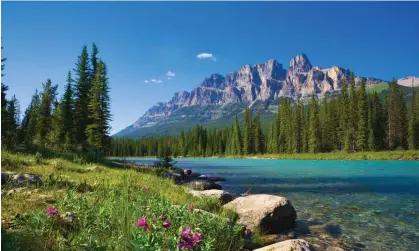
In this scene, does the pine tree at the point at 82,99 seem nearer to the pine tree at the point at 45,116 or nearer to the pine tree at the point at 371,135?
the pine tree at the point at 45,116

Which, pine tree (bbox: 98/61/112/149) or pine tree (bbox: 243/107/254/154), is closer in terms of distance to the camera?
pine tree (bbox: 98/61/112/149)

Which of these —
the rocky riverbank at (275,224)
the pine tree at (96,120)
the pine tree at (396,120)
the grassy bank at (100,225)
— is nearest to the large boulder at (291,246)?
the grassy bank at (100,225)

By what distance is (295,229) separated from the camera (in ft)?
38.2

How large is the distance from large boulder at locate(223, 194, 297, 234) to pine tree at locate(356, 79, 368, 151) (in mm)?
82200

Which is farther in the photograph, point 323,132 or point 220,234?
point 323,132

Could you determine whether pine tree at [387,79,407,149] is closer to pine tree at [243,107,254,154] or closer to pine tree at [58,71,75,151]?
pine tree at [243,107,254,154]

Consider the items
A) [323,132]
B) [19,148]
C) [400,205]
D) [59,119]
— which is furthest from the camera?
Result: [323,132]

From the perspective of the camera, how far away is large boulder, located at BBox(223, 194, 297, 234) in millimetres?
10891

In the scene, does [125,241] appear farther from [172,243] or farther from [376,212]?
[376,212]

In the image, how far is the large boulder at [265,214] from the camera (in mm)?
10891

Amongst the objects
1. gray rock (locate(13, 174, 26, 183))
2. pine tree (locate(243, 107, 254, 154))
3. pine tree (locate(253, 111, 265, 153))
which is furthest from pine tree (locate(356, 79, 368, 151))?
gray rock (locate(13, 174, 26, 183))

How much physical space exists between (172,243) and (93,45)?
58546 mm

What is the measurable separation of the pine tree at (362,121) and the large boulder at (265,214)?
270ft

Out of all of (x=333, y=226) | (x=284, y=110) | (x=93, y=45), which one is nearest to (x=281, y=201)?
(x=333, y=226)
